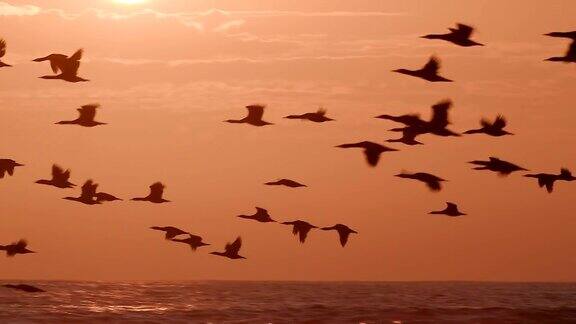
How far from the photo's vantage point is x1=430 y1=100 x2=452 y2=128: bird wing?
122ft

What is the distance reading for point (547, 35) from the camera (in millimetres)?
30047

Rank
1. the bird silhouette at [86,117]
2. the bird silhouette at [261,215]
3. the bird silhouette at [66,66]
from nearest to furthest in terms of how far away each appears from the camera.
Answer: the bird silhouette at [66,66] < the bird silhouette at [86,117] < the bird silhouette at [261,215]

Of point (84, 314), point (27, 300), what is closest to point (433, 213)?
point (84, 314)

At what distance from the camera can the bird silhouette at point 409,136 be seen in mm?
38250

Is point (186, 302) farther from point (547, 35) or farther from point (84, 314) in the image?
point (547, 35)

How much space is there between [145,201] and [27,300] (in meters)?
29.0

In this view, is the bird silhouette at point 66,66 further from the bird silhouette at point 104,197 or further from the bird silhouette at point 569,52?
the bird silhouette at point 569,52

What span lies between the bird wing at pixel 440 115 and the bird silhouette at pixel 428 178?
189 cm

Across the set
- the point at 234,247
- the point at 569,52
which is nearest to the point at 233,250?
the point at 234,247

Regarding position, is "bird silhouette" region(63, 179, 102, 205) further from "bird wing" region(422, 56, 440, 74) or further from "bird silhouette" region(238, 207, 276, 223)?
"bird wing" region(422, 56, 440, 74)

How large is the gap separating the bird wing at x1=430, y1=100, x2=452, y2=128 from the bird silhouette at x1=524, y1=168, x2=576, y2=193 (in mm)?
3591

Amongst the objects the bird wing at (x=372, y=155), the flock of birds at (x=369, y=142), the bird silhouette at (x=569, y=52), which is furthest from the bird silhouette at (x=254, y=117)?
the bird silhouette at (x=569, y=52)

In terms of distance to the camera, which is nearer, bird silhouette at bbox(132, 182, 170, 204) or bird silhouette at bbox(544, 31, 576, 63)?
bird silhouette at bbox(544, 31, 576, 63)

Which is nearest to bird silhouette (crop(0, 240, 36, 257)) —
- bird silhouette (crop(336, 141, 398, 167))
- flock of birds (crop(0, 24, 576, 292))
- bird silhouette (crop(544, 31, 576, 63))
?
flock of birds (crop(0, 24, 576, 292))
